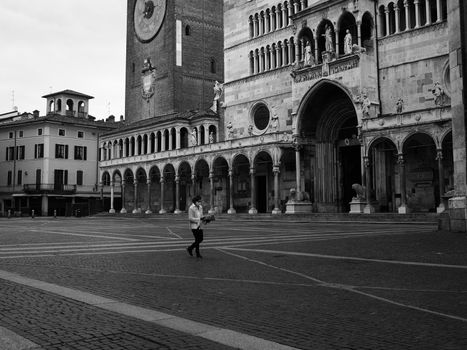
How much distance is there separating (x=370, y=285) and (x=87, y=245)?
35.0ft

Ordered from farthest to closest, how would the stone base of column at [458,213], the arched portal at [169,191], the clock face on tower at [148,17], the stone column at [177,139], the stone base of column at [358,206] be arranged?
the clock face on tower at [148,17] → the arched portal at [169,191] → the stone column at [177,139] → the stone base of column at [358,206] → the stone base of column at [458,213]

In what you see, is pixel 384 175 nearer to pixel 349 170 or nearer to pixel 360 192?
pixel 360 192

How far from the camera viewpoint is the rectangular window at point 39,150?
7106 cm

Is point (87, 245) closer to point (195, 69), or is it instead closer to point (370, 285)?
point (370, 285)

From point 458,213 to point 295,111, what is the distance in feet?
82.8

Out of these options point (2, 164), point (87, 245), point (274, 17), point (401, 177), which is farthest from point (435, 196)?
point (2, 164)

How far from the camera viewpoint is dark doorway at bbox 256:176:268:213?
161 ft

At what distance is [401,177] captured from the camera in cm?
3447

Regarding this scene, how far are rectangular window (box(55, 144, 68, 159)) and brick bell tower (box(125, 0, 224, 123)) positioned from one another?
35.1ft

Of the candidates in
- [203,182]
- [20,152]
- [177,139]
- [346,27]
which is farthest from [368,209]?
[20,152]

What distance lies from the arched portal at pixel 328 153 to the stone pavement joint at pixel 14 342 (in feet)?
125

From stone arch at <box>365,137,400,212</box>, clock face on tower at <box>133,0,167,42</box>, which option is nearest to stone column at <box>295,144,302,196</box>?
stone arch at <box>365,137,400,212</box>

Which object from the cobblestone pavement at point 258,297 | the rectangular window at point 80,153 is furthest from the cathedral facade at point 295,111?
the cobblestone pavement at point 258,297

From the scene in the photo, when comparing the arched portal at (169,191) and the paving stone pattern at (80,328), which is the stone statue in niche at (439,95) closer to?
the paving stone pattern at (80,328)
